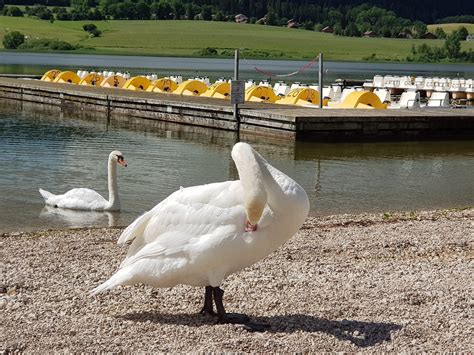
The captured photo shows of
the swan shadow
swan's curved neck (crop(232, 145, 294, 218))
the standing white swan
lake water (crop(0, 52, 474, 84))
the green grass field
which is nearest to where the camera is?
swan's curved neck (crop(232, 145, 294, 218))

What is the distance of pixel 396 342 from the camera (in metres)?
5.82

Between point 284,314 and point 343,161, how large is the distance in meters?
14.7

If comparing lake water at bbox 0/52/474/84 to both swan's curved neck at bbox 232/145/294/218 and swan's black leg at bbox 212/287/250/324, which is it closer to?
swan's black leg at bbox 212/287/250/324

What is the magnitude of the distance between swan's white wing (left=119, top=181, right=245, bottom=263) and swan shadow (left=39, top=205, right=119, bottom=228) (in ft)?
21.5

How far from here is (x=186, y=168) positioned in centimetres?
1925

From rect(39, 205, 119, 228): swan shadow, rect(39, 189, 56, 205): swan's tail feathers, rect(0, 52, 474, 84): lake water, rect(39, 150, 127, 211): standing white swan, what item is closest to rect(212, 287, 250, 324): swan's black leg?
rect(39, 205, 119, 228): swan shadow

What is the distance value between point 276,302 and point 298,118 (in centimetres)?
1720

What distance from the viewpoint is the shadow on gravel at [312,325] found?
5.94 meters

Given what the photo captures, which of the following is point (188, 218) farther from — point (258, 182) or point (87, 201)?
point (87, 201)

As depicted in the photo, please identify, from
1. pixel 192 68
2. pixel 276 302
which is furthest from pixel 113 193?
pixel 192 68

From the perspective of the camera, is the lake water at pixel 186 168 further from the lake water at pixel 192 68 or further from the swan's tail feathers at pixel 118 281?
the lake water at pixel 192 68

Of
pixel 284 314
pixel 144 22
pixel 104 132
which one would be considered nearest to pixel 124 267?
pixel 284 314

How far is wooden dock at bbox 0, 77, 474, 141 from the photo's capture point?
24.4m

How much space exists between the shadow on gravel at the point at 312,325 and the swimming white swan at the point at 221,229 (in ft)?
0.82
